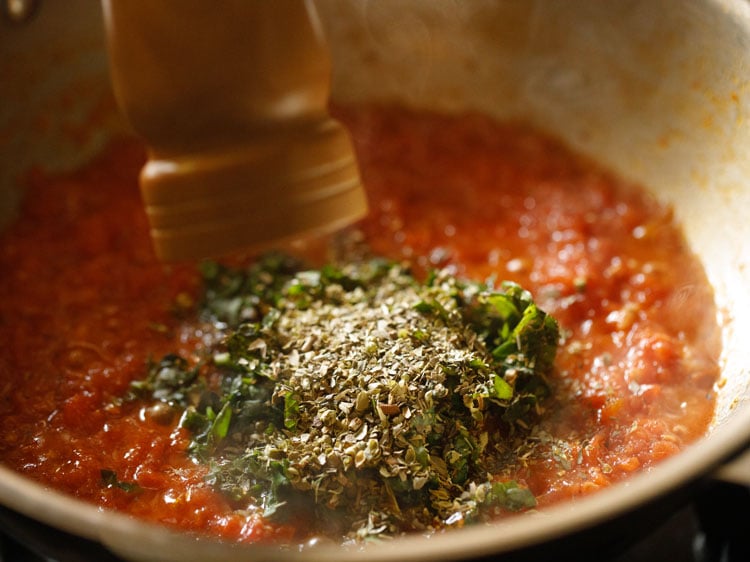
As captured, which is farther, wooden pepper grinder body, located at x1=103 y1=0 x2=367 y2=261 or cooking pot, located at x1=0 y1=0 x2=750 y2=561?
cooking pot, located at x1=0 y1=0 x2=750 y2=561

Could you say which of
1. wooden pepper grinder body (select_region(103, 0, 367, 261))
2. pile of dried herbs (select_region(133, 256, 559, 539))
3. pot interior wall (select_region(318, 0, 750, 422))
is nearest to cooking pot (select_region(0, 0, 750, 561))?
pot interior wall (select_region(318, 0, 750, 422))

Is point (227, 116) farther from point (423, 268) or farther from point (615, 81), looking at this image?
point (615, 81)

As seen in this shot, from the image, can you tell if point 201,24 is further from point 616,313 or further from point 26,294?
point 616,313

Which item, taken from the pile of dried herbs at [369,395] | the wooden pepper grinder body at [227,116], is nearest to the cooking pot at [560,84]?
the pile of dried herbs at [369,395]

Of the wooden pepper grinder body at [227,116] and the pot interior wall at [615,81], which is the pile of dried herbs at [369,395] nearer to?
the wooden pepper grinder body at [227,116]

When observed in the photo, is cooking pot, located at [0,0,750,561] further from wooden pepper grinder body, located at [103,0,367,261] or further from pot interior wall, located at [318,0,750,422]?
wooden pepper grinder body, located at [103,0,367,261]

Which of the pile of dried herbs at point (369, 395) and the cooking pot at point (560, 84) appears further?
the cooking pot at point (560, 84)
